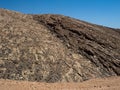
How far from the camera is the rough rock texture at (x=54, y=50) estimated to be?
17438 mm

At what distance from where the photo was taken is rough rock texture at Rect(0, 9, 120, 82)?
17.4 metres

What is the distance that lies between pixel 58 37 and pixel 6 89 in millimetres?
10006

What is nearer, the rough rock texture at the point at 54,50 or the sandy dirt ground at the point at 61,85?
the sandy dirt ground at the point at 61,85

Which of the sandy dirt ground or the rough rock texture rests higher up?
the rough rock texture

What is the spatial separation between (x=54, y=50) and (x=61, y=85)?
5215 mm

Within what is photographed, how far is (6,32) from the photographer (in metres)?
22.2

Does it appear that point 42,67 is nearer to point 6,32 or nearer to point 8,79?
point 8,79

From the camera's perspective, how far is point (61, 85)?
1550 centimetres

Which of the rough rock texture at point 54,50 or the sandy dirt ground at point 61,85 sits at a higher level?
the rough rock texture at point 54,50

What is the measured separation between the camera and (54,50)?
20344mm

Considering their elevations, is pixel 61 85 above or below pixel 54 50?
below

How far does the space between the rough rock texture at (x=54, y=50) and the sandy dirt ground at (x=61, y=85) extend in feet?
3.48

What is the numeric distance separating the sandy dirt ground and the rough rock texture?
106cm

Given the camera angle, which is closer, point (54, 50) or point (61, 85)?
point (61, 85)
